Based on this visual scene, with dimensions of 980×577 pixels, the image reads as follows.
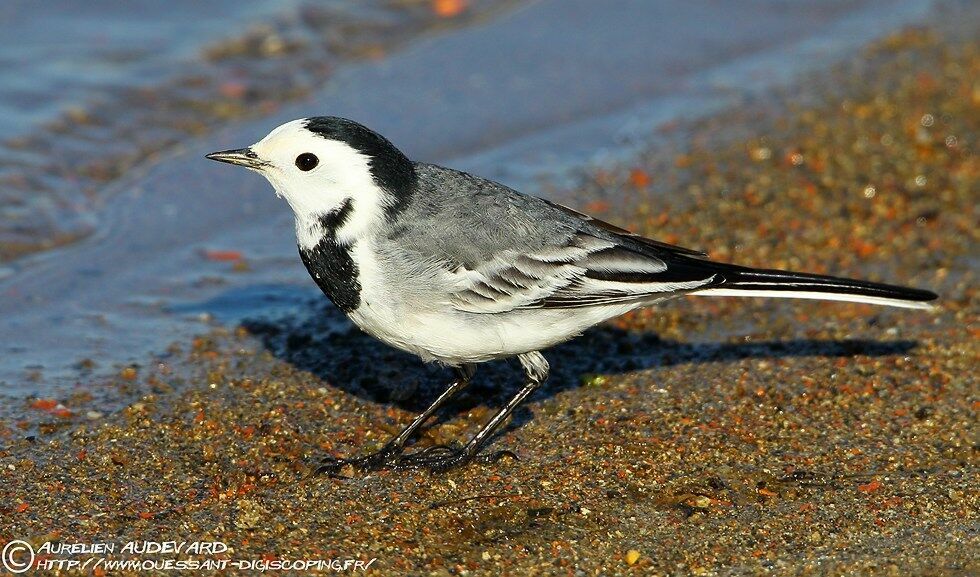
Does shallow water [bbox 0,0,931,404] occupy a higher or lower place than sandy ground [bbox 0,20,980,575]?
higher

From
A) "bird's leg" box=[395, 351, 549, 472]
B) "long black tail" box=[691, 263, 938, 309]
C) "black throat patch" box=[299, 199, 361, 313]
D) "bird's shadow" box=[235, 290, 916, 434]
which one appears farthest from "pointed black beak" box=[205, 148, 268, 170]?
"long black tail" box=[691, 263, 938, 309]

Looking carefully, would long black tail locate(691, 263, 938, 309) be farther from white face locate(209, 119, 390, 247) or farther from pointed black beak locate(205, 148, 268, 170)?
pointed black beak locate(205, 148, 268, 170)

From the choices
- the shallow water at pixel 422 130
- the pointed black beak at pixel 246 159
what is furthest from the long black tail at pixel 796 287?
the shallow water at pixel 422 130

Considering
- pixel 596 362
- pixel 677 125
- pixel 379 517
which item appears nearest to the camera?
pixel 379 517

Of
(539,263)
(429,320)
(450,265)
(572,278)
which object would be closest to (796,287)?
(572,278)

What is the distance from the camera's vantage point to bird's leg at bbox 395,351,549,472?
6.68 meters

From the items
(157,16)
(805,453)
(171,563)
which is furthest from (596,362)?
(157,16)

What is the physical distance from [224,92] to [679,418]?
6.96 m

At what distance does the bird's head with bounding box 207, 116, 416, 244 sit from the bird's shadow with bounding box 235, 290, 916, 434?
4.69ft

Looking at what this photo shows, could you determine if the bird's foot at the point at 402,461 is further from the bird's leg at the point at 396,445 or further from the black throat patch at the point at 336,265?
the black throat patch at the point at 336,265

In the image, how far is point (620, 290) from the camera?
6.71 m

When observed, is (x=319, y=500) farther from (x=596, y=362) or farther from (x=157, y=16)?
(x=157, y=16)

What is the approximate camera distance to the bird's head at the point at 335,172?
255 inches

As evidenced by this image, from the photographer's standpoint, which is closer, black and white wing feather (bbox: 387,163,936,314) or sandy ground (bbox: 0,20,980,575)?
sandy ground (bbox: 0,20,980,575)
